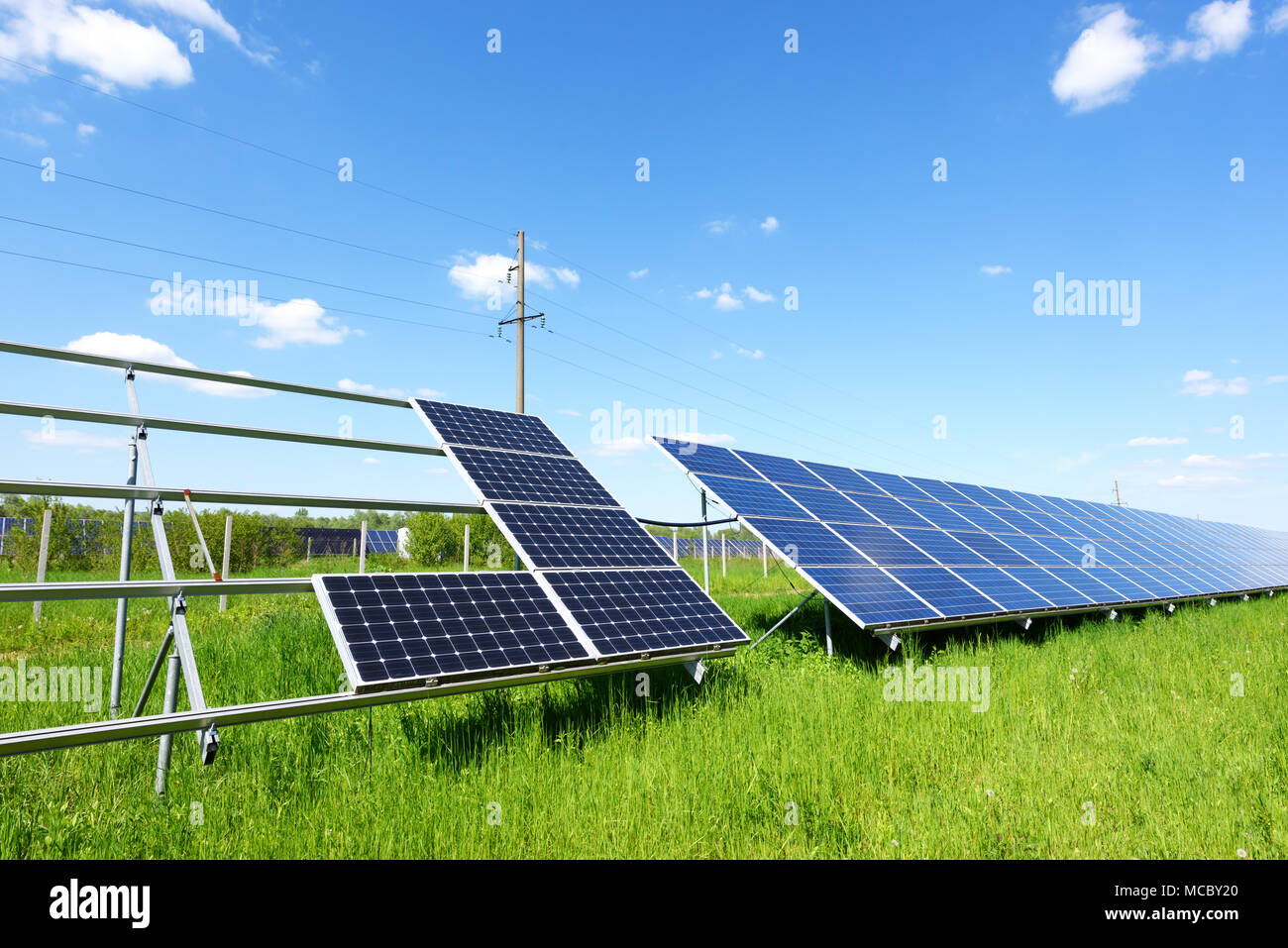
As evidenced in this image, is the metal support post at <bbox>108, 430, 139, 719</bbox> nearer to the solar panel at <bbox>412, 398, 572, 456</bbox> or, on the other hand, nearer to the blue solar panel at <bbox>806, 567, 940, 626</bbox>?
the solar panel at <bbox>412, 398, 572, 456</bbox>

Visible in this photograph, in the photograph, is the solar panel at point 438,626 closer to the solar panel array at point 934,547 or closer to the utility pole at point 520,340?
the solar panel array at point 934,547

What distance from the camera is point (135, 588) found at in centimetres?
554

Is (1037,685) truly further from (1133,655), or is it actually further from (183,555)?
(183,555)

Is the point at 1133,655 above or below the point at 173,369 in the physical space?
below

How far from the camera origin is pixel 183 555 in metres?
27.6

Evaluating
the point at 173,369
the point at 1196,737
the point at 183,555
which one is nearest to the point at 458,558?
the point at 183,555

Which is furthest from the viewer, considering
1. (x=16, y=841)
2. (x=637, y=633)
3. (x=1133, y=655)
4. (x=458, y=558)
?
(x=458, y=558)

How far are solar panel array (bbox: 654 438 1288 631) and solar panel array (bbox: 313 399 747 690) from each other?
2492 mm

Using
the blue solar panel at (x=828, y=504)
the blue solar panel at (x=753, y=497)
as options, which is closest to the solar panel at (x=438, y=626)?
the blue solar panel at (x=753, y=497)

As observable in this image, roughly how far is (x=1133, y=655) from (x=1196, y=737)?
467 cm

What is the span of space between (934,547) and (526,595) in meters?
10.2

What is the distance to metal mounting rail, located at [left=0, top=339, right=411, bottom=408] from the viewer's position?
7.12 m


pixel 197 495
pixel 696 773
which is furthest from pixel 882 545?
pixel 197 495
